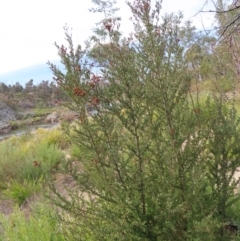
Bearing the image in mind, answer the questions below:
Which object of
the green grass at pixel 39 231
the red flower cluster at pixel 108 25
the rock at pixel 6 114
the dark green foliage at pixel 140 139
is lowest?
the rock at pixel 6 114

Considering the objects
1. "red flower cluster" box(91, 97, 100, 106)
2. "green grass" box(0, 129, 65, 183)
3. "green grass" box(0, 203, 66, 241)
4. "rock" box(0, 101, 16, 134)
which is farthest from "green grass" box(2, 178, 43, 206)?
"rock" box(0, 101, 16, 134)

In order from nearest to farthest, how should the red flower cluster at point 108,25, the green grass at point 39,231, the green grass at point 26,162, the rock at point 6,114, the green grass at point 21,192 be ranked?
the red flower cluster at point 108,25 → the green grass at point 39,231 → the green grass at point 21,192 → the green grass at point 26,162 → the rock at point 6,114

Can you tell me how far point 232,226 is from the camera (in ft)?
9.11

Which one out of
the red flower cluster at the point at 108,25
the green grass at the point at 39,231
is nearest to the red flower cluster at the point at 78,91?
the red flower cluster at the point at 108,25

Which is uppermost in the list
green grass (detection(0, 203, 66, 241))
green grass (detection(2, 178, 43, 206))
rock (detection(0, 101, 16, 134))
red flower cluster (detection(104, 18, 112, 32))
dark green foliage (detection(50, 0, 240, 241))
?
red flower cluster (detection(104, 18, 112, 32))

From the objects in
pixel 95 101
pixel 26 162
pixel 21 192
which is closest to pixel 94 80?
pixel 95 101

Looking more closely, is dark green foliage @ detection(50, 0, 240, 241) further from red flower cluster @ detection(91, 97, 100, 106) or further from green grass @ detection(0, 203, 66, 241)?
green grass @ detection(0, 203, 66, 241)

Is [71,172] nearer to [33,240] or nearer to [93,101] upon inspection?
[93,101]

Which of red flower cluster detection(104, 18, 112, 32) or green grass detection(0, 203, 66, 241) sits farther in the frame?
green grass detection(0, 203, 66, 241)

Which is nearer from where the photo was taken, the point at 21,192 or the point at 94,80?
the point at 94,80

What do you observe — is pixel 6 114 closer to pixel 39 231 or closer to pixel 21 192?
pixel 21 192

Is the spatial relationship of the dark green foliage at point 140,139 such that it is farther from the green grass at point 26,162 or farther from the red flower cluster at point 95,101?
the green grass at point 26,162

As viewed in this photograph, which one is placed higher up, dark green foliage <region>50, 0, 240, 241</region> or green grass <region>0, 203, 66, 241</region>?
dark green foliage <region>50, 0, 240, 241</region>

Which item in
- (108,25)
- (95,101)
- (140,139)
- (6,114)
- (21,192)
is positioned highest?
(108,25)
